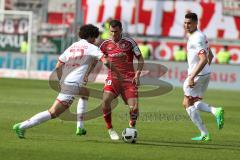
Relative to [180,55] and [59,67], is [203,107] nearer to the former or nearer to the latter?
[59,67]

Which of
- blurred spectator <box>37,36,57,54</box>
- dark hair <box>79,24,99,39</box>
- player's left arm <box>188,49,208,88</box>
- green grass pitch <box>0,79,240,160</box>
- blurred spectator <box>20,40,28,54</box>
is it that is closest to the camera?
green grass pitch <box>0,79,240,160</box>

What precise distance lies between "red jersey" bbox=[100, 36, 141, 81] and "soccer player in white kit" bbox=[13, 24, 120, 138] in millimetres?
483

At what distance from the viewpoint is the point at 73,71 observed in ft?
41.3

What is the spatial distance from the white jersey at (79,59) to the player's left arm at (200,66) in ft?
5.60

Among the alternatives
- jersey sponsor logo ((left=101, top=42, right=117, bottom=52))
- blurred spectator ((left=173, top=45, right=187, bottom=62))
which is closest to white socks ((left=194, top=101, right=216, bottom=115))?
jersey sponsor logo ((left=101, top=42, right=117, bottom=52))

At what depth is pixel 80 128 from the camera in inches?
538

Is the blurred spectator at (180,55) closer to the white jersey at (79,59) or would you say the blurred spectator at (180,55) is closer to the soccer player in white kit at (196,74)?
the soccer player in white kit at (196,74)

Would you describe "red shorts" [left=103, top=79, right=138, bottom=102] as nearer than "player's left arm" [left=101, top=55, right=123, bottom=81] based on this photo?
No

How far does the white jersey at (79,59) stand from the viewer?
40.5 feet

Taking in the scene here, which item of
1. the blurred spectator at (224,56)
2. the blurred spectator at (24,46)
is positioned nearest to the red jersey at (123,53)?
the blurred spectator at (24,46)

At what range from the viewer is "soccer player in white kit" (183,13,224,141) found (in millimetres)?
13084

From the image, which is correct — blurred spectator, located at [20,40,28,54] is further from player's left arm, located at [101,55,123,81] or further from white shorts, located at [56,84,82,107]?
white shorts, located at [56,84,82,107]

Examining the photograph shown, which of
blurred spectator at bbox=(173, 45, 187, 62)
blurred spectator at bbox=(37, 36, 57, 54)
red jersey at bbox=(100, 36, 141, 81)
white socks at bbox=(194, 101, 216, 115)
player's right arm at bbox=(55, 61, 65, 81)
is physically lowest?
blurred spectator at bbox=(37, 36, 57, 54)

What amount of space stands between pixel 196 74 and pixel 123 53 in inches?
50.8
